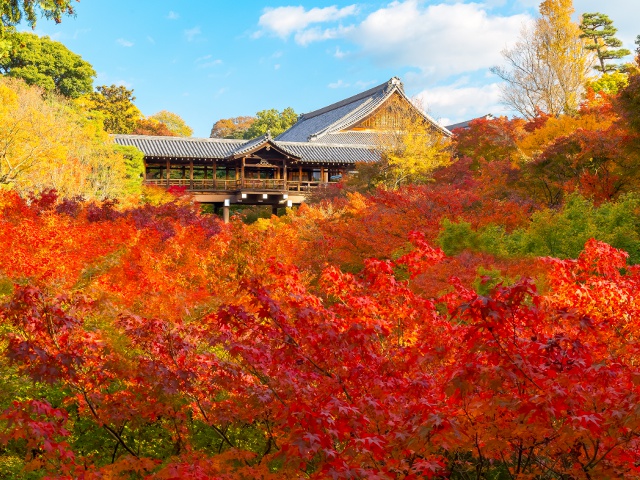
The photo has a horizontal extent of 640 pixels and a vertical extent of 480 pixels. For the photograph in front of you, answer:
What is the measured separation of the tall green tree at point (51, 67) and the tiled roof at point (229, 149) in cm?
1321

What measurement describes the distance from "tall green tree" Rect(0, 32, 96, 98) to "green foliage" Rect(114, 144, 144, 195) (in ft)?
55.4

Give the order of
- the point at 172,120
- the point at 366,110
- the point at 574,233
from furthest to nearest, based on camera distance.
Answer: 1. the point at 172,120
2. the point at 366,110
3. the point at 574,233

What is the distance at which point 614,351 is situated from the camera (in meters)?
5.91

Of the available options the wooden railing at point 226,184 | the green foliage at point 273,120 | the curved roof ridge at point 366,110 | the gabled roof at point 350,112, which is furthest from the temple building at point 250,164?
the green foliage at point 273,120

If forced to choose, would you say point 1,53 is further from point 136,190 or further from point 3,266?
point 136,190

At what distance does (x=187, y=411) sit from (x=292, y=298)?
1660mm

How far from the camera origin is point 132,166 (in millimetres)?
29781

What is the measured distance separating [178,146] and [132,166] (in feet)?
17.7

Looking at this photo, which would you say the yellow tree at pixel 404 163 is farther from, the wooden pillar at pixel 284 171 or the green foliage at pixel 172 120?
the green foliage at pixel 172 120

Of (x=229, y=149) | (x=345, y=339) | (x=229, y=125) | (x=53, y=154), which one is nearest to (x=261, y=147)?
(x=229, y=149)

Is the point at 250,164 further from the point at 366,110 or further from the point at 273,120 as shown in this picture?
the point at 273,120

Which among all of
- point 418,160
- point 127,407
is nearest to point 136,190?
point 418,160

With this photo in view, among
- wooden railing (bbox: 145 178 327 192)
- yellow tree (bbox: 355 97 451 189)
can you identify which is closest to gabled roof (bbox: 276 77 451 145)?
wooden railing (bbox: 145 178 327 192)

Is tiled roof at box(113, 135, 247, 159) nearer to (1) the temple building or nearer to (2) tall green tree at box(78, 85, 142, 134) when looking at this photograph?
(1) the temple building
